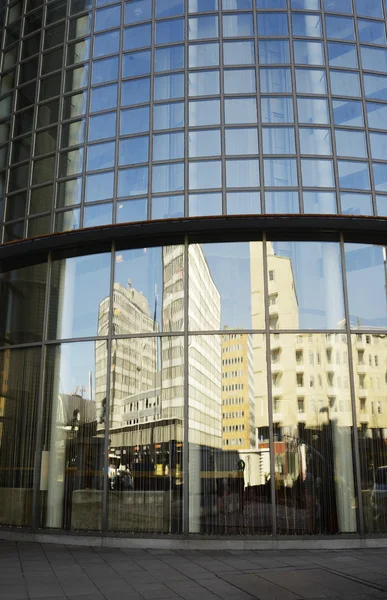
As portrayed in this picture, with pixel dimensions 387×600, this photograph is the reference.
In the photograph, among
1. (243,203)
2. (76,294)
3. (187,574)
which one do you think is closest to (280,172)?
(243,203)

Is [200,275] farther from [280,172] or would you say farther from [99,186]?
[99,186]

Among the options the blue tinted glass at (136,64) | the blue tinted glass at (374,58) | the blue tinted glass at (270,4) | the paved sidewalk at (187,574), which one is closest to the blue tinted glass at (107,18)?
the blue tinted glass at (136,64)

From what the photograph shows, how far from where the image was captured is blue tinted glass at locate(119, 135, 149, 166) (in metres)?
14.7

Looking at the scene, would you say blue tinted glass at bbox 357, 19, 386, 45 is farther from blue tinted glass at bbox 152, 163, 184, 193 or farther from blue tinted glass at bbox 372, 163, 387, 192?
blue tinted glass at bbox 152, 163, 184, 193

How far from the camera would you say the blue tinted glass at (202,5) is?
50.4 ft

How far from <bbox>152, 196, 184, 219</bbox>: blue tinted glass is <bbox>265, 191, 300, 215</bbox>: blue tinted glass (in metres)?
2.12

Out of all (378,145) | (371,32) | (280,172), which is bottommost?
(280,172)

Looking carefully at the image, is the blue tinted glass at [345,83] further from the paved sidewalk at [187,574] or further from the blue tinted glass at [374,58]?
the paved sidewalk at [187,574]

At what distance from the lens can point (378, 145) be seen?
14367mm

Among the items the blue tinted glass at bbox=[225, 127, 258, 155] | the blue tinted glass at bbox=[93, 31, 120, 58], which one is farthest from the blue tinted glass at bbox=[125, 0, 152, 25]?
the blue tinted glass at bbox=[225, 127, 258, 155]

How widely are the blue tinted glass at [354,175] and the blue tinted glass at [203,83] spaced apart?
379 centimetres

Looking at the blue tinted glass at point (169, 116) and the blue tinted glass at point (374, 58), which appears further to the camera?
the blue tinted glass at point (374, 58)

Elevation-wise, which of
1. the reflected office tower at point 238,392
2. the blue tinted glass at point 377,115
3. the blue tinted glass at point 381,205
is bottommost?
the reflected office tower at point 238,392

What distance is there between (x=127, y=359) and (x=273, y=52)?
8.79 m
